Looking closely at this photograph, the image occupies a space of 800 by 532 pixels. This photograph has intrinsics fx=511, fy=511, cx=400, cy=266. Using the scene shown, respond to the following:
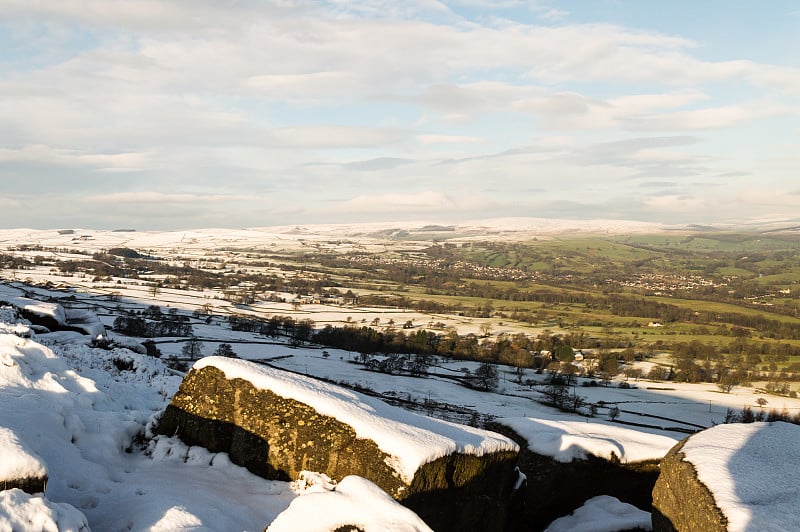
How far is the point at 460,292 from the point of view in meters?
176

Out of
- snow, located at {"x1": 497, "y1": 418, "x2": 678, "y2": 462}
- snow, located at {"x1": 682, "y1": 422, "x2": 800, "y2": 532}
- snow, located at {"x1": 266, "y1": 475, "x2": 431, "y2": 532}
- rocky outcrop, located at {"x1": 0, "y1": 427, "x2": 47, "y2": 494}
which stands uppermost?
rocky outcrop, located at {"x1": 0, "y1": 427, "x2": 47, "y2": 494}

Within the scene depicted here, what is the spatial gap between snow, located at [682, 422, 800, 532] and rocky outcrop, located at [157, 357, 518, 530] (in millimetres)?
3950

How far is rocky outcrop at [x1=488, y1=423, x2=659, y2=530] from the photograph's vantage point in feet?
46.4

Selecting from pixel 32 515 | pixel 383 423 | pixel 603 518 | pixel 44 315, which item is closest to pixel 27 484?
pixel 32 515

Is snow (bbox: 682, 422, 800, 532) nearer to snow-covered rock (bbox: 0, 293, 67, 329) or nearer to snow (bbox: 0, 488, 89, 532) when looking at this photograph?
snow (bbox: 0, 488, 89, 532)

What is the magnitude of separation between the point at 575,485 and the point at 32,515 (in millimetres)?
12719

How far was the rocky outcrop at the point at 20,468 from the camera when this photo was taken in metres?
6.50

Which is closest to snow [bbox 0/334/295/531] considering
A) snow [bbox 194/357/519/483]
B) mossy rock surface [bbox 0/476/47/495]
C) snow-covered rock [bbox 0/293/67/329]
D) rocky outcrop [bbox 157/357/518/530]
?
mossy rock surface [bbox 0/476/47/495]

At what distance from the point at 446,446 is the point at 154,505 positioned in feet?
16.7

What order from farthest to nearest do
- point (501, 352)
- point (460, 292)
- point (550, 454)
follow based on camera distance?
point (460, 292) < point (501, 352) < point (550, 454)

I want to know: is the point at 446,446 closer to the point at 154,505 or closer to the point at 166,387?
the point at 154,505

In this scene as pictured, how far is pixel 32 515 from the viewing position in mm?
6098

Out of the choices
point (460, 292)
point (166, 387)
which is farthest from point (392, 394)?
point (460, 292)

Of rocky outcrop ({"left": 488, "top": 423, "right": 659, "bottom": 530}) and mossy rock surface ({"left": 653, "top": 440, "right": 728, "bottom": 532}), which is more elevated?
mossy rock surface ({"left": 653, "top": 440, "right": 728, "bottom": 532})
